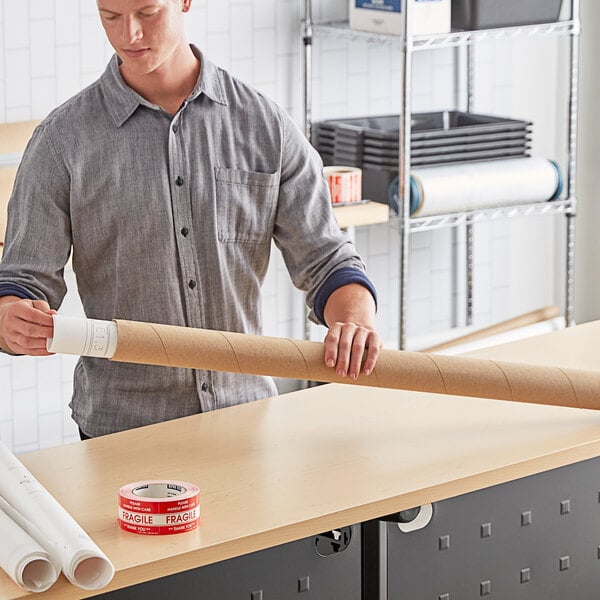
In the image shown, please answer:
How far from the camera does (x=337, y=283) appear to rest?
2.33 meters

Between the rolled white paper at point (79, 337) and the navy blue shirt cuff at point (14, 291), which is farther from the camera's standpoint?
the navy blue shirt cuff at point (14, 291)

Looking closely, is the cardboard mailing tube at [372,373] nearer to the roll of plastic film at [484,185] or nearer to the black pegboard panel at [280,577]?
the black pegboard panel at [280,577]

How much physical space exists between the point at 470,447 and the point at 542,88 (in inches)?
110

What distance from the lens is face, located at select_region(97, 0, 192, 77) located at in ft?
6.95

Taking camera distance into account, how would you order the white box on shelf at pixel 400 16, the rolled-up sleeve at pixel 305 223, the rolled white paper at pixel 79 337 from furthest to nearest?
the white box on shelf at pixel 400 16 < the rolled-up sleeve at pixel 305 223 < the rolled white paper at pixel 79 337

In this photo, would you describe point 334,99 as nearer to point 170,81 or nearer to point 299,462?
point 170,81

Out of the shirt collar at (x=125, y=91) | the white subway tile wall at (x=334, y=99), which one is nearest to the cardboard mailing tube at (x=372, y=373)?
the shirt collar at (x=125, y=91)

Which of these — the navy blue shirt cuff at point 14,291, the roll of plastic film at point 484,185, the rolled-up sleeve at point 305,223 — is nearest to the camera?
the navy blue shirt cuff at point 14,291

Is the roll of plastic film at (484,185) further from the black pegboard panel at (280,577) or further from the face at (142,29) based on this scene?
the black pegboard panel at (280,577)

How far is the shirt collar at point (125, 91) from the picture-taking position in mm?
2256

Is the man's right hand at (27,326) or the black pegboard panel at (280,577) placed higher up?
the man's right hand at (27,326)

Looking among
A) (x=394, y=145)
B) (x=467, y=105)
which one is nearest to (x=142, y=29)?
(x=394, y=145)

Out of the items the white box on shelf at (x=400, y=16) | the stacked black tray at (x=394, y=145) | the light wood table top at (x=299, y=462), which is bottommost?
the light wood table top at (x=299, y=462)

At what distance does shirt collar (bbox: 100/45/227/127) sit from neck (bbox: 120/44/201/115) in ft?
0.06
